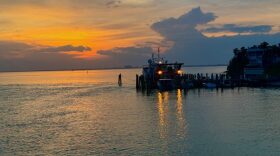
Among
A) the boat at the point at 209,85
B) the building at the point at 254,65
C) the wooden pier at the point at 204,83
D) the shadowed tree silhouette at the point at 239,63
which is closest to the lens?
the boat at the point at 209,85

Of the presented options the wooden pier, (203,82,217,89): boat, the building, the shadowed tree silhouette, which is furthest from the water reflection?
the shadowed tree silhouette

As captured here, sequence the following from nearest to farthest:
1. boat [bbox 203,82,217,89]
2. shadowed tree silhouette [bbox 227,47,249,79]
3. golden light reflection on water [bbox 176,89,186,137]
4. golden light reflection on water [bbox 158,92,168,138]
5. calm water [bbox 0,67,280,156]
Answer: calm water [bbox 0,67,280,156] → golden light reflection on water [bbox 176,89,186,137] → golden light reflection on water [bbox 158,92,168,138] → boat [bbox 203,82,217,89] → shadowed tree silhouette [bbox 227,47,249,79]

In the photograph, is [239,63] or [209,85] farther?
[239,63]

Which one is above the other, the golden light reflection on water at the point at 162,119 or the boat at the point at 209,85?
the boat at the point at 209,85

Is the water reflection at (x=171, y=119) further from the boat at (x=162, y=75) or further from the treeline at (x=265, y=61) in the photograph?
the treeline at (x=265, y=61)

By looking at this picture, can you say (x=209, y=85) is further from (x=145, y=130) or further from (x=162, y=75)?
(x=145, y=130)

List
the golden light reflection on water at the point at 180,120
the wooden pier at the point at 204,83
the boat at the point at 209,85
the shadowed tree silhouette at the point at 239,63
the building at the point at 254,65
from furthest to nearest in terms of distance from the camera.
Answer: the shadowed tree silhouette at the point at 239,63
the building at the point at 254,65
the wooden pier at the point at 204,83
the boat at the point at 209,85
the golden light reflection on water at the point at 180,120

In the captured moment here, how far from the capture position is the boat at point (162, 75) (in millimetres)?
99456

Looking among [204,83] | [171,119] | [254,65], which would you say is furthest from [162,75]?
[171,119]

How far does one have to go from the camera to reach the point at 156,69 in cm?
10706

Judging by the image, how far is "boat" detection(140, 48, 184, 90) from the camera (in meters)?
99.5

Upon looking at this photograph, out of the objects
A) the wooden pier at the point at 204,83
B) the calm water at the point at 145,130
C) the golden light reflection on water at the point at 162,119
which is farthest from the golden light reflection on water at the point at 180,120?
the wooden pier at the point at 204,83

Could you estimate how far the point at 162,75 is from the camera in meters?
106

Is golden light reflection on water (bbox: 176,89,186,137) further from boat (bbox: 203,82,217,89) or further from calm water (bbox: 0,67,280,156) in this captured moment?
boat (bbox: 203,82,217,89)
